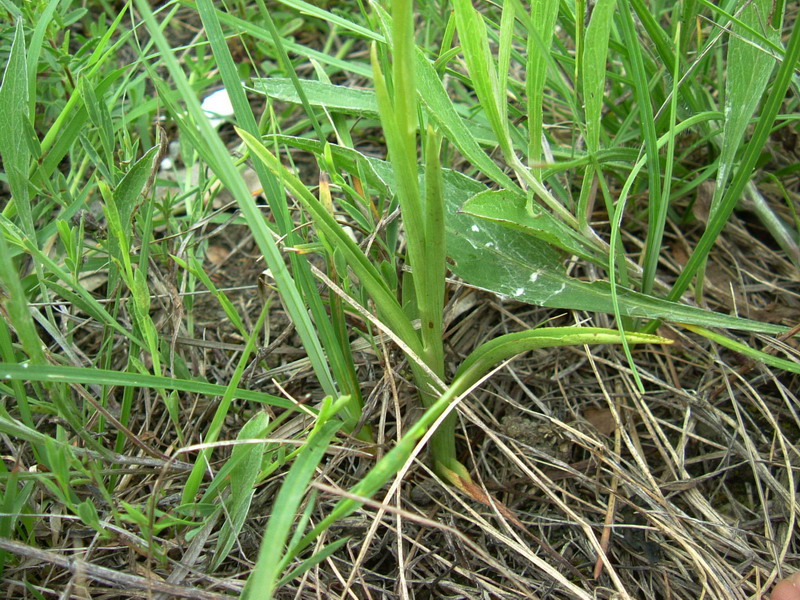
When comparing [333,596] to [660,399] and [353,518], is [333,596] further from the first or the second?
[660,399]

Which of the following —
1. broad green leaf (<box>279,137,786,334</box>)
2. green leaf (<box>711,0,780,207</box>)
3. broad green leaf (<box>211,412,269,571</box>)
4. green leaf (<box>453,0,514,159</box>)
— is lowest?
broad green leaf (<box>211,412,269,571</box>)

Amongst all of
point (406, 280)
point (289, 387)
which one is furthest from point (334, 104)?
point (289, 387)

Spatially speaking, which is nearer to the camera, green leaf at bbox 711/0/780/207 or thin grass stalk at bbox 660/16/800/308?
thin grass stalk at bbox 660/16/800/308

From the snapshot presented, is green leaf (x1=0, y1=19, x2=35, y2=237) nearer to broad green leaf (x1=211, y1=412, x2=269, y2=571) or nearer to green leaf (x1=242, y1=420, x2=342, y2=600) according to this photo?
broad green leaf (x1=211, y1=412, x2=269, y2=571)

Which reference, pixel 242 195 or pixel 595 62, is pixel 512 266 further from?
pixel 242 195

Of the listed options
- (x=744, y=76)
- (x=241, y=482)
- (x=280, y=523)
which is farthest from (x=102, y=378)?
(x=744, y=76)

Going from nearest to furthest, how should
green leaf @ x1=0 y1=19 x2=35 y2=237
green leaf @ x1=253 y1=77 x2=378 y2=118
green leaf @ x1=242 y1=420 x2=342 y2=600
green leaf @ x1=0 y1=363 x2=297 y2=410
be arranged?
green leaf @ x1=242 y1=420 x2=342 y2=600 < green leaf @ x1=0 y1=363 x2=297 y2=410 < green leaf @ x1=0 y1=19 x2=35 y2=237 < green leaf @ x1=253 y1=77 x2=378 y2=118

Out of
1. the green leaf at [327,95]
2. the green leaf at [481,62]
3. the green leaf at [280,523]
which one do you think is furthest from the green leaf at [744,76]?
the green leaf at [280,523]

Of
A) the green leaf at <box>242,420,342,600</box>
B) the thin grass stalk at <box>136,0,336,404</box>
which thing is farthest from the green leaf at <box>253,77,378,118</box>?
the green leaf at <box>242,420,342,600</box>
